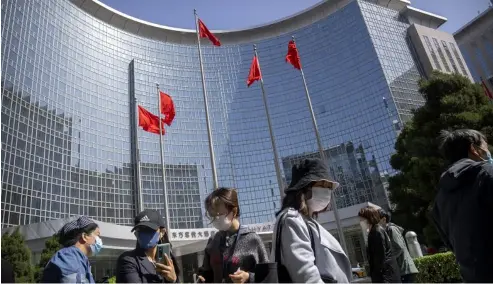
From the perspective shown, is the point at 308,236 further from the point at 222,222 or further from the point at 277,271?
the point at 222,222

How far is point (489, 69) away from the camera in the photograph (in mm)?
62812

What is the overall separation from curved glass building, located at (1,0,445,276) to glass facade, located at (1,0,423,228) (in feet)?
0.53

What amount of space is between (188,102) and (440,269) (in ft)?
157

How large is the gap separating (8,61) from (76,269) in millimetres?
40536

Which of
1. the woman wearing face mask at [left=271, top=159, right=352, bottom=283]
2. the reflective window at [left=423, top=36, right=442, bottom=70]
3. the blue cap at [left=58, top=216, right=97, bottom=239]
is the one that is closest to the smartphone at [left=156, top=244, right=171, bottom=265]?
the blue cap at [left=58, top=216, right=97, bottom=239]

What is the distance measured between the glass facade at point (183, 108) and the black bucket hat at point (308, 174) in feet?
121

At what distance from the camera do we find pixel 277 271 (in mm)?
2033

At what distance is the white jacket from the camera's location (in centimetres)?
196

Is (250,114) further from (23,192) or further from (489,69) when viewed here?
(489,69)

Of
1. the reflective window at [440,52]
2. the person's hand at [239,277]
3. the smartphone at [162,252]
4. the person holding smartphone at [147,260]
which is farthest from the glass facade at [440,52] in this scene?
the person's hand at [239,277]

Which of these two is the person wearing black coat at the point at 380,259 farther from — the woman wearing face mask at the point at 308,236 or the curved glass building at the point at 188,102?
the curved glass building at the point at 188,102

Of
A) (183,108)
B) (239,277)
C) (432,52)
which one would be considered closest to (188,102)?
(183,108)

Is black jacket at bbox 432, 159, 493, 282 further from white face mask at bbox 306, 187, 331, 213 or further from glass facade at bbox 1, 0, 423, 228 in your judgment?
glass facade at bbox 1, 0, 423, 228

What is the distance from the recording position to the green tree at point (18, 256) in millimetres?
19953
